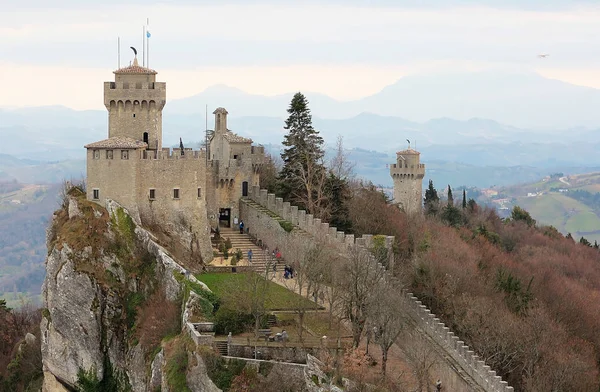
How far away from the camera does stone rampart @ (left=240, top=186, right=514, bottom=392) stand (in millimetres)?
50219

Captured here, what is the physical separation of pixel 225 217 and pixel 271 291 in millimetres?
12663

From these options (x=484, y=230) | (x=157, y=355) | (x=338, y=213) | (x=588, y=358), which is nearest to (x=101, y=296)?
(x=157, y=355)

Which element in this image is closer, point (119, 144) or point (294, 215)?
point (119, 144)

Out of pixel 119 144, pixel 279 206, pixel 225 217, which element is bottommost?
pixel 225 217

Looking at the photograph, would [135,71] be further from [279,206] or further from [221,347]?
[221,347]

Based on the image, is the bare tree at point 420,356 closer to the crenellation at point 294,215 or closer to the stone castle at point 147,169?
the crenellation at point 294,215

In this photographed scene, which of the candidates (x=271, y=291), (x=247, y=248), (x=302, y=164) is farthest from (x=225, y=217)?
(x=271, y=291)

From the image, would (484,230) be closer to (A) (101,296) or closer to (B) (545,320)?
(B) (545,320)

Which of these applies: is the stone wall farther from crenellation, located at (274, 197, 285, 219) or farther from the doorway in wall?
the doorway in wall

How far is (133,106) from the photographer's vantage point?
67.6 metres

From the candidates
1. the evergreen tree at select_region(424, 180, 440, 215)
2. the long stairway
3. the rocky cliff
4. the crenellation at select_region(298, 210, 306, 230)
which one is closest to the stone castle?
the long stairway

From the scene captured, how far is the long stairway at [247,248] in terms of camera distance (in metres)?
64.0

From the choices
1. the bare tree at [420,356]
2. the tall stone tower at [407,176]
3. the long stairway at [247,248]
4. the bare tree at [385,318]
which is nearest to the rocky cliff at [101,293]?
the long stairway at [247,248]

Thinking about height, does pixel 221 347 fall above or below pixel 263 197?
below
